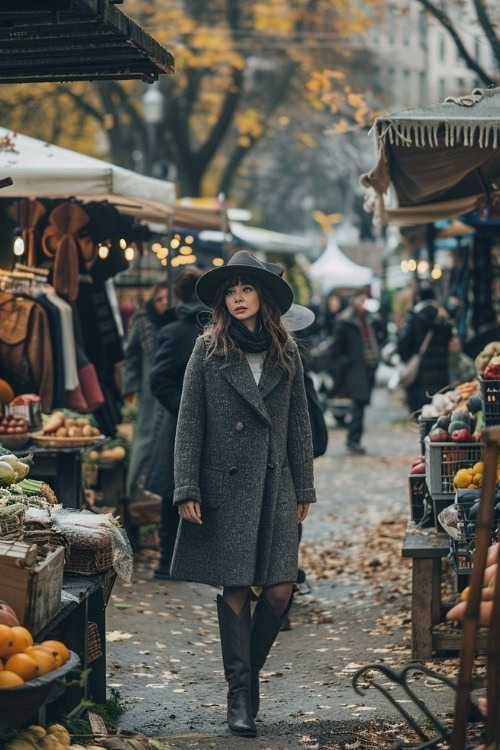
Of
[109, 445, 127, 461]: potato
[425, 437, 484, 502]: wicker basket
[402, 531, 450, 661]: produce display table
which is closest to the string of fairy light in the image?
[109, 445, 127, 461]: potato

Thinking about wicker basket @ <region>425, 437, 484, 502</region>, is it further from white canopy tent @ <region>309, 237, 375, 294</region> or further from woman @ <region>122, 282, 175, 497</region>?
white canopy tent @ <region>309, 237, 375, 294</region>

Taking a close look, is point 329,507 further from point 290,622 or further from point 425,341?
point 290,622

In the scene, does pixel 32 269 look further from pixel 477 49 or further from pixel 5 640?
pixel 477 49

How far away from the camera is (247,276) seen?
6141 millimetres

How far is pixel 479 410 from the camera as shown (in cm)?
755

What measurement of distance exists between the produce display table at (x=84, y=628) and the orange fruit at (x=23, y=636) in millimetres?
287

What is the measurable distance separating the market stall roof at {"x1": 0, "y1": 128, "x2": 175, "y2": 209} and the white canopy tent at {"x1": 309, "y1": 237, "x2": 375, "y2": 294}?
81.4 feet

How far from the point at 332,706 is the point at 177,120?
2376cm

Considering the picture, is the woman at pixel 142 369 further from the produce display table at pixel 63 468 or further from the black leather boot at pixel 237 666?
the black leather boot at pixel 237 666

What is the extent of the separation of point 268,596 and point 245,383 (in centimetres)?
101

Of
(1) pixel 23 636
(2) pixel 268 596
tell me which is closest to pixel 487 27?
(2) pixel 268 596

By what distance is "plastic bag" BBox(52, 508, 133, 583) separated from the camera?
19.2 feet

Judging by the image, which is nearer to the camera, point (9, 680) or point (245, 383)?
point (9, 680)

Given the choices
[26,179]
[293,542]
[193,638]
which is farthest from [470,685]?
[26,179]
